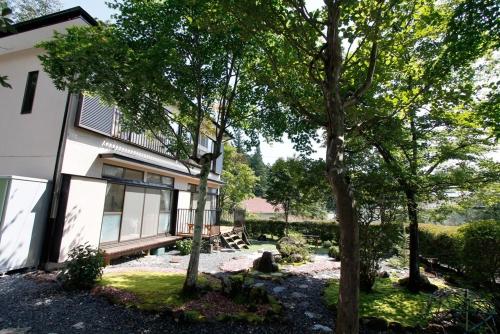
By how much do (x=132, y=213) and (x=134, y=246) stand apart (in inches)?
56.1

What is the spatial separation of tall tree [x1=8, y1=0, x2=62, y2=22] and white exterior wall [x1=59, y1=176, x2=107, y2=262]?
14.9 metres

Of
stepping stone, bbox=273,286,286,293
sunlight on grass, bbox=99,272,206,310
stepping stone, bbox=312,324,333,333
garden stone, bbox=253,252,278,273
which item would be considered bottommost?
stepping stone, bbox=312,324,333,333

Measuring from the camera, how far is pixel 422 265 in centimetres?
1268

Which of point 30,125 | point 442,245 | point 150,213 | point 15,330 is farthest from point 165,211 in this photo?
point 442,245

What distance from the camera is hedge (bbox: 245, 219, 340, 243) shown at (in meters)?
21.7

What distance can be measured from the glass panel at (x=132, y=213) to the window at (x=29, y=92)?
4179mm

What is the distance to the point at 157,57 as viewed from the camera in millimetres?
5484

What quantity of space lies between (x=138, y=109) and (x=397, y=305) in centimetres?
759

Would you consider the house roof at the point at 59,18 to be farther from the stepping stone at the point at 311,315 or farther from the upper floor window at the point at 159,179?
the stepping stone at the point at 311,315

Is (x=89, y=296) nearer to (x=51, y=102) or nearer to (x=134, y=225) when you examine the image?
(x=134, y=225)

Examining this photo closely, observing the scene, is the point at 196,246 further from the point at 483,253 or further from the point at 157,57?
the point at 483,253

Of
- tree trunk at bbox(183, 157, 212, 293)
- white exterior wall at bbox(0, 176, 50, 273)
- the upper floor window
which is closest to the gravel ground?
white exterior wall at bbox(0, 176, 50, 273)

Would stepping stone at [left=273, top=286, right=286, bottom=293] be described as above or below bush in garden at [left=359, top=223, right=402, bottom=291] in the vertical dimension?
below

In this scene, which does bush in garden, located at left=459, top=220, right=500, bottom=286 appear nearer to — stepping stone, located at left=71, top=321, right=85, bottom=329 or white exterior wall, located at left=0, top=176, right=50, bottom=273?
stepping stone, located at left=71, top=321, right=85, bottom=329
